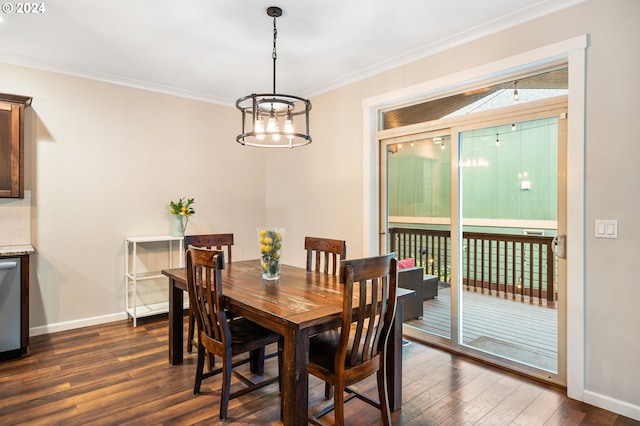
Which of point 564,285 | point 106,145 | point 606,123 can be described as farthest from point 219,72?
point 564,285

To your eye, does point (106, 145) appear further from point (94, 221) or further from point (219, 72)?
point (219, 72)

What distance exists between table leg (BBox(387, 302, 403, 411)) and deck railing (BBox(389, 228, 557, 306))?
1.23 meters

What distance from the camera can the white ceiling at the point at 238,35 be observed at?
2.62 m

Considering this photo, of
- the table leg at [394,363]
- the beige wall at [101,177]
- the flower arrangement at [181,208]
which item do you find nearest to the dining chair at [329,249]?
the table leg at [394,363]

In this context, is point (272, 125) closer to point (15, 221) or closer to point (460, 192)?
point (460, 192)

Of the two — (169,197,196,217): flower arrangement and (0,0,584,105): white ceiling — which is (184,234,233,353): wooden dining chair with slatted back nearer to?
(169,197,196,217): flower arrangement

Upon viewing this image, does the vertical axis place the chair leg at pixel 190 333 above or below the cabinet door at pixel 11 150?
below

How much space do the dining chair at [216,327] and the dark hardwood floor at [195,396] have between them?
0.60ft

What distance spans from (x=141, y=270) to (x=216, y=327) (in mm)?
2486

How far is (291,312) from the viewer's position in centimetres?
189

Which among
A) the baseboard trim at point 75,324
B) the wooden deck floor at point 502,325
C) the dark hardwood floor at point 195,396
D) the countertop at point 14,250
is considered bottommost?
the dark hardwood floor at point 195,396

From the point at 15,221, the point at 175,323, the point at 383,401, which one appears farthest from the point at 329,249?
the point at 15,221

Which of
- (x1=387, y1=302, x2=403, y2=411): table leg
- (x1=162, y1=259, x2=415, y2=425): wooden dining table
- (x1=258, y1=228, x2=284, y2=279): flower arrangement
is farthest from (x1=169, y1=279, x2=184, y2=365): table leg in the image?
(x1=387, y1=302, x2=403, y2=411): table leg

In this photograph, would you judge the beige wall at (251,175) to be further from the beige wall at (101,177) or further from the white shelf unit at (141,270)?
the white shelf unit at (141,270)
